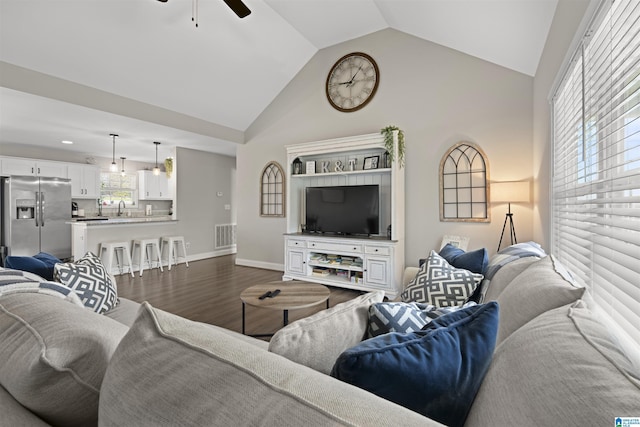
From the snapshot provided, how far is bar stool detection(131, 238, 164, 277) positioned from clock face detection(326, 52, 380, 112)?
4087 mm

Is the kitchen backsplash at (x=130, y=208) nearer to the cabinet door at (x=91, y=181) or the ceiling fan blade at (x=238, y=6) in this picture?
the cabinet door at (x=91, y=181)

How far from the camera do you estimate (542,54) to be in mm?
2770

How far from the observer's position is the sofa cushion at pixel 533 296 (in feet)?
A: 3.01

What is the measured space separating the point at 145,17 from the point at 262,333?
12.3 ft

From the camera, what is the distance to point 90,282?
181cm

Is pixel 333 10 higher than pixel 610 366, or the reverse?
pixel 333 10

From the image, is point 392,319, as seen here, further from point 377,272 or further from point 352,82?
point 352,82

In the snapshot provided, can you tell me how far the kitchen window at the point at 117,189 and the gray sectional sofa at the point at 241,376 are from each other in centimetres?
818

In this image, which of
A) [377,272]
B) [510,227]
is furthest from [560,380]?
[510,227]

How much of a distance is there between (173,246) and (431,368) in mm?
6198

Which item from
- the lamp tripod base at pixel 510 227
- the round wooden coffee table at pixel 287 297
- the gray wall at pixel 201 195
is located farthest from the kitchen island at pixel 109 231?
the lamp tripod base at pixel 510 227

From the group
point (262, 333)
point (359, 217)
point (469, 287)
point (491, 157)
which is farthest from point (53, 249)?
point (491, 157)

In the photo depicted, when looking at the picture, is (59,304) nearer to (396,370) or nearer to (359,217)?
(396,370)

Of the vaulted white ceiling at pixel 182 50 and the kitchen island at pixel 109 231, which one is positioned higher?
the vaulted white ceiling at pixel 182 50
